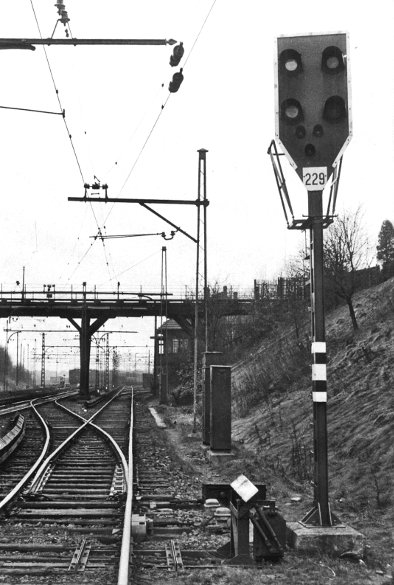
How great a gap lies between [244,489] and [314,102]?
3.86m

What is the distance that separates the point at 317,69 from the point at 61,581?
532cm

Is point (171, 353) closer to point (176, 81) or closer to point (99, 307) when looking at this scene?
point (99, 307)

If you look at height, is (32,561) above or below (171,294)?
below

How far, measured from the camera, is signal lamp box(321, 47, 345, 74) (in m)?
6.68

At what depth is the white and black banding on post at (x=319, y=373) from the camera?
6.49 metres

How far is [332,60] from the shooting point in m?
6.70

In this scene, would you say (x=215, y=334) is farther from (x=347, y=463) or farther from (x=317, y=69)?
(x=317, y=69)

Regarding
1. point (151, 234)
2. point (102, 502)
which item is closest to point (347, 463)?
point (102, 502)

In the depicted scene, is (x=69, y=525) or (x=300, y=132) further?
(x=69, y=525)

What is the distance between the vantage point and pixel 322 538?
5.99m

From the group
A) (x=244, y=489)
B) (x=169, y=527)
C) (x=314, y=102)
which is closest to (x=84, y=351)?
(x=169, y=527)

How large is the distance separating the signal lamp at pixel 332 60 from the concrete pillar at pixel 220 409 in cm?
786

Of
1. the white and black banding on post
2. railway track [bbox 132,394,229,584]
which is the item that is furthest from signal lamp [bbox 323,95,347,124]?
railway track [bbox 132,394,229,584]

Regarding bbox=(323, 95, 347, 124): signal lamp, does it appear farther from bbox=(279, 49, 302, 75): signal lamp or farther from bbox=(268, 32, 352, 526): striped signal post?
bbox=(279, 49, 302, 75): signal lamp
